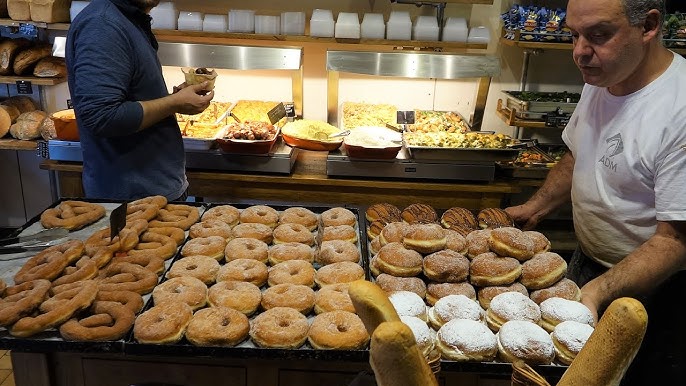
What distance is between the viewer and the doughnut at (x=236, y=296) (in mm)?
1960

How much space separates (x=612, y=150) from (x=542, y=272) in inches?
27.0

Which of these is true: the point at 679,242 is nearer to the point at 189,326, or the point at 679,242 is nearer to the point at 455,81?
the point at 189,326

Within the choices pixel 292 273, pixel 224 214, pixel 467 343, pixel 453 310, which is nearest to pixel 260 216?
pixel 224 214

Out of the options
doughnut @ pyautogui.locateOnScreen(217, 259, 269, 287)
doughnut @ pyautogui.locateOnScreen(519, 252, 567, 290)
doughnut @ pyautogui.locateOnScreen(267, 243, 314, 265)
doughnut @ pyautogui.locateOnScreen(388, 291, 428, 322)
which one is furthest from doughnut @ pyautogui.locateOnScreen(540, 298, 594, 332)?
doughnut @ pyautogui.locateOnScreen(217, 259, 269, 287)

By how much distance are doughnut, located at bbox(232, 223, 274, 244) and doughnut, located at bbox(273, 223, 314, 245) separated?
0.11 ft

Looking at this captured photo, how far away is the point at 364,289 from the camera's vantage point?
101cm

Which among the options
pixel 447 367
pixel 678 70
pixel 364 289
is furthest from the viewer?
pixel 678 70

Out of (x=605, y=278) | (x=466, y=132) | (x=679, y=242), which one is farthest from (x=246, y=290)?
(x=466, y=132)

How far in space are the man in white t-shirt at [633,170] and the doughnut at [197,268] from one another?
56.5 inches

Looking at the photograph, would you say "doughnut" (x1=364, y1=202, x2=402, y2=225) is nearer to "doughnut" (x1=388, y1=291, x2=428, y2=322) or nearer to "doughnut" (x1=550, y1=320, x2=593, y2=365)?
"doughnut" (x1=388, y1=291, x2=428, y2=322)

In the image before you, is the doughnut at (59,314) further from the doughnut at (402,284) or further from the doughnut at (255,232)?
the doughnut at (402,284)

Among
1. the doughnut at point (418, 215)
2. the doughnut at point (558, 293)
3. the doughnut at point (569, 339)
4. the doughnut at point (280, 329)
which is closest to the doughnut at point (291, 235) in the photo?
the doughnut at point (418, 215)

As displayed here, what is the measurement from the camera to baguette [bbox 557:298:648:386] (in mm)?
935

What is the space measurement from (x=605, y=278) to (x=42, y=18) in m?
4.41
